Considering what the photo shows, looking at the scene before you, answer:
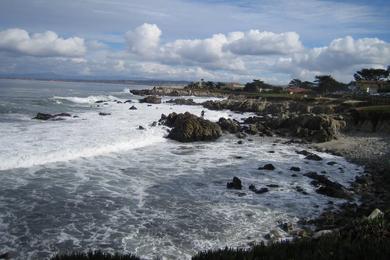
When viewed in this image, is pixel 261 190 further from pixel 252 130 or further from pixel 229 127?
pixel 229 127

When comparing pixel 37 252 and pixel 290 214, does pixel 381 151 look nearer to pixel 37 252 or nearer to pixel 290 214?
pixel 290 214

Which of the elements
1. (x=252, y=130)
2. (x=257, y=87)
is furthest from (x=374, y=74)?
(x=252, y=130)

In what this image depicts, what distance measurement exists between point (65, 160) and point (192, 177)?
25.1 ft

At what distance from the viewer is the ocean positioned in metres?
12.1

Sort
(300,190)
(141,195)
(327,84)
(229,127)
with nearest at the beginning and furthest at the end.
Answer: (141,195) < (300,190) < (229,127) < (327,84)

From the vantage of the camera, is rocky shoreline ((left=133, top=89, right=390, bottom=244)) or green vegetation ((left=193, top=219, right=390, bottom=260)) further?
rocky shoreline ((left=133, top=89, right=390, bottom=244))

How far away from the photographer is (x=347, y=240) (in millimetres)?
A: 7949

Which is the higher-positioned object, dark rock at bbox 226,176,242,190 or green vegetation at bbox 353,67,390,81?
green vegetation at bbox 353,67,390,81

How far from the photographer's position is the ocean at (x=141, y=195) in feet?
39.6

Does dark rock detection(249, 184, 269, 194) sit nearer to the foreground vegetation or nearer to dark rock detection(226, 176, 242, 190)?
dark rock detection(226, 176, 242, 190)

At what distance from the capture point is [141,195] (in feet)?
55.1

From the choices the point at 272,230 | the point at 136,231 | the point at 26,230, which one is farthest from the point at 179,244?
the point at 26,230

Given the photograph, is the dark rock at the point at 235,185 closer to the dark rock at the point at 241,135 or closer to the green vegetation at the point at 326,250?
the green vegetation at the point at 326,250

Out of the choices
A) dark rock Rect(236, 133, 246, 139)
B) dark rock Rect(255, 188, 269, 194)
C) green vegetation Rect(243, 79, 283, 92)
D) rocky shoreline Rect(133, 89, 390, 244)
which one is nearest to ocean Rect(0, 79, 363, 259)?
dark rock Rect(255, 188, 269, 194)
